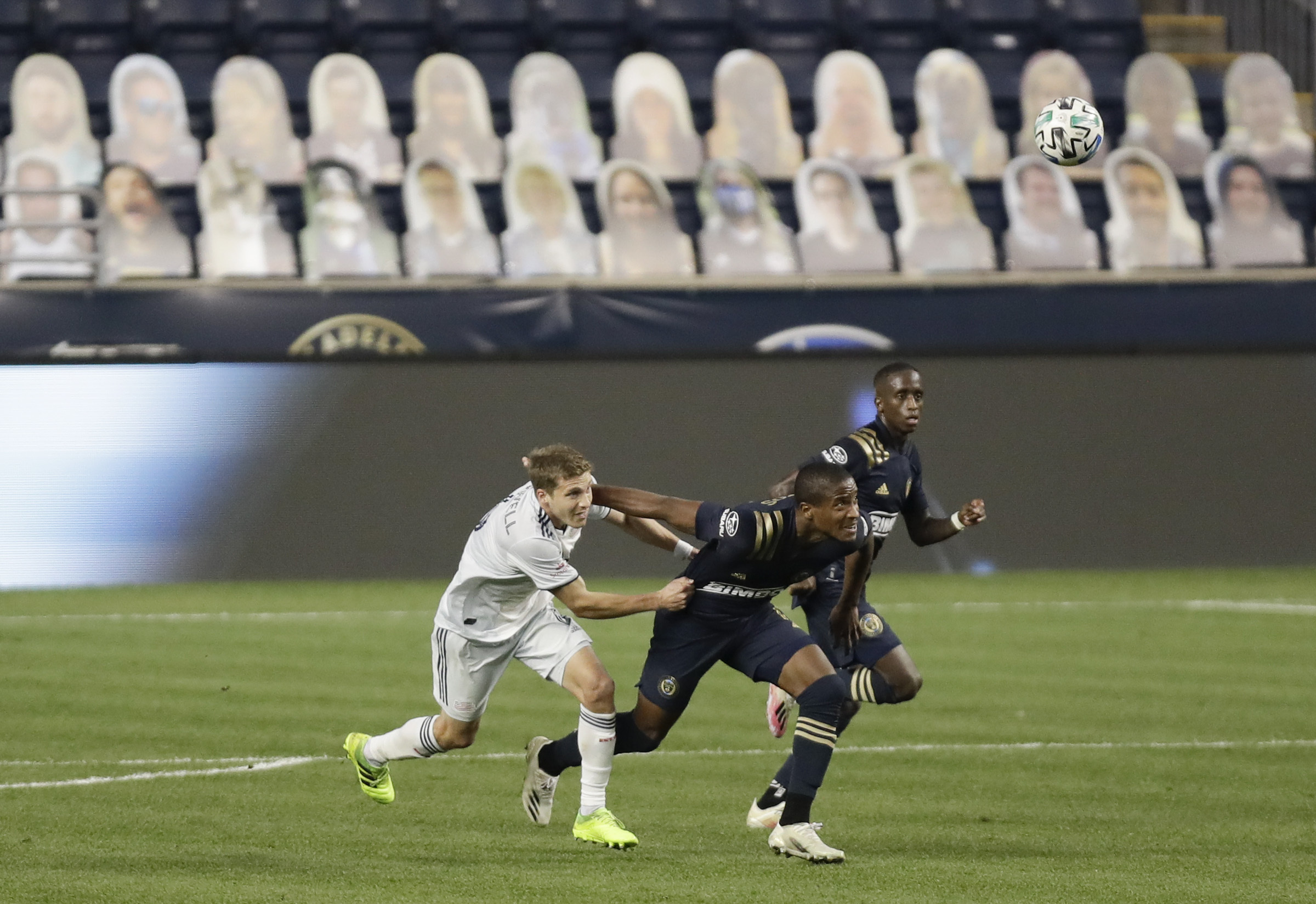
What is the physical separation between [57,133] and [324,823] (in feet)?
53.9

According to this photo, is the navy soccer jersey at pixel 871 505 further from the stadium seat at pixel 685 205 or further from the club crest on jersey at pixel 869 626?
the stadium seat at pixel 685 205

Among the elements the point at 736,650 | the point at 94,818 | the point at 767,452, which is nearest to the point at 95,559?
the point at 767,452

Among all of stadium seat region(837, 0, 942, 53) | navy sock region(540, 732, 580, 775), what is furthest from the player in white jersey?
stadium seat region(837, 0, 942, 53)

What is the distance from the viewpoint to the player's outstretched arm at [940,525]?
9586mm

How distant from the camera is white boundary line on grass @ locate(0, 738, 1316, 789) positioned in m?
10.2

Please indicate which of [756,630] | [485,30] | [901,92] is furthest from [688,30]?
[756,630]

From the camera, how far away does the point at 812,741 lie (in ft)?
27.0

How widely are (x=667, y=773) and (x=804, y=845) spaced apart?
2.55m

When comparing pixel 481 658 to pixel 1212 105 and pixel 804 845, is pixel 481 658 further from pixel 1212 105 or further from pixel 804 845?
pixel 1212 105

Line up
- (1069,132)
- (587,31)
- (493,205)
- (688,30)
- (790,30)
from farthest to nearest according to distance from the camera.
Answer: (790,30)
(688,30)
(587,31)
(493,205)
(1069,132)

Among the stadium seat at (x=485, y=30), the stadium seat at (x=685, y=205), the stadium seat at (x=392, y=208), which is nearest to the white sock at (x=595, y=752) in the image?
the stadium seat at (x=392, y=208)

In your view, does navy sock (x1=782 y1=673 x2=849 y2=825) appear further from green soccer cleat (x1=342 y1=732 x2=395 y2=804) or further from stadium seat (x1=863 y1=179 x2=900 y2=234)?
stadium seat (x1=863 y1=179 x2=900 y2=234)

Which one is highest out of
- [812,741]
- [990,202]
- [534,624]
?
[990,202]

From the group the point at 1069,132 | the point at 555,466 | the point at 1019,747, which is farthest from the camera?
the point at 1069,132
